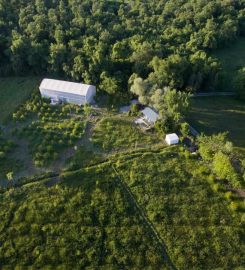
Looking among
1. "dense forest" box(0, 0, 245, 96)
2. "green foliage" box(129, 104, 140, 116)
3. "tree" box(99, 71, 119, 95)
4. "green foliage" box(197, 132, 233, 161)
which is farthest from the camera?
"dense forest" box(0, 0, 245, 96)

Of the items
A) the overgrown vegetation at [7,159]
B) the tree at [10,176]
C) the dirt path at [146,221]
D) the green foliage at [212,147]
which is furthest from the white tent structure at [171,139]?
the tree at [10,176]

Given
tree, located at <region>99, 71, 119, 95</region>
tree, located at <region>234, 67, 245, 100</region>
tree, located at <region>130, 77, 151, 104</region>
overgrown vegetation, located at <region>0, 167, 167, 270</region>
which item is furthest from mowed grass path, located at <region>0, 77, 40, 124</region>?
tree, located at <region>234, 67, 245, 100</region>

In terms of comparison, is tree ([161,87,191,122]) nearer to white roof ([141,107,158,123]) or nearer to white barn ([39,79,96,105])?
white roof ([141,107,158,123])

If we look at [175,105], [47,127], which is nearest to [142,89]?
[175,105]

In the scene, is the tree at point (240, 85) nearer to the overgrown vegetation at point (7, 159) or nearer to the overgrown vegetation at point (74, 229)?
the overgrown vegetation at point (74, 229)

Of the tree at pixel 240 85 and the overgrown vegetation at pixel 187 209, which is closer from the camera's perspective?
the overgrown vegetation at pixel 187 209

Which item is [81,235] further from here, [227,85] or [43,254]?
[227,85]
